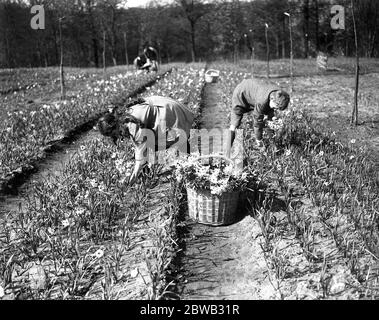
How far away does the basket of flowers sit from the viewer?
4027 millimetres

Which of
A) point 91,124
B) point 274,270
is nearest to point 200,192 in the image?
point 274,270

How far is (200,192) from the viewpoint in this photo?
4117 mm

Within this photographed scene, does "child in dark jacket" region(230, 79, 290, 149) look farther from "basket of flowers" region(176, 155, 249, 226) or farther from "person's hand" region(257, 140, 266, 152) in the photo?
"basket of flowers" region(176, 155, 249, 226)

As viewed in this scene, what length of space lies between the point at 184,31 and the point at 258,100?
35749mm

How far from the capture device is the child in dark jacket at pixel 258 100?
5227 millimetres

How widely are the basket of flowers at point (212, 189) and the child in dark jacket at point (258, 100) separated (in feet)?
4.79

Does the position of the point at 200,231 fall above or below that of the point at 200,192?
below

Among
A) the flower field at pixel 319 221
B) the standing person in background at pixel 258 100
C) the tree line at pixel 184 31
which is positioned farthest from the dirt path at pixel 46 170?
the tree line at pixel 184 31

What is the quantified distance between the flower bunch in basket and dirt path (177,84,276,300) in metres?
0.46

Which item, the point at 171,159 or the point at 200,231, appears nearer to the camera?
the point at 200,231

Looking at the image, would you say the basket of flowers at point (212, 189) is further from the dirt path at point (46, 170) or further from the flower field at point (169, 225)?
the dirt path at point (46, 170)

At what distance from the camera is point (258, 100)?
17.9 ft

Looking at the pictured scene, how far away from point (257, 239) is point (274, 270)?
0.62m
